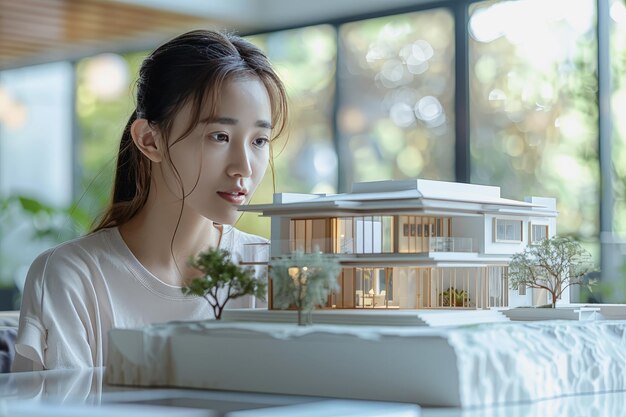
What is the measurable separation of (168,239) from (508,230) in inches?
35.0

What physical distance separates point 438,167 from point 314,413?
7256mm

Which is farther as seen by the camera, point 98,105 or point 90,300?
point 98,105

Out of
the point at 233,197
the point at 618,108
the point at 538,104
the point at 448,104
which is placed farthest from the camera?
the point at 448,104

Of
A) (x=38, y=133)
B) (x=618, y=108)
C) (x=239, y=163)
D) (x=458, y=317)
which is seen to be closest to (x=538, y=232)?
(x=458, y=317)

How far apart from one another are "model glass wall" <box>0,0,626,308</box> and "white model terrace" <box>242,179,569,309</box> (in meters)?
4.56

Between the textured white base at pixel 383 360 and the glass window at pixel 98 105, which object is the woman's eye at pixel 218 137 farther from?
the glass window at pixel 98 105

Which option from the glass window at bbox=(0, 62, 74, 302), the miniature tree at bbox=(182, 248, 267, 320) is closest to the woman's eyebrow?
the miniature tree at bbox=(182, 248, 267, 320)

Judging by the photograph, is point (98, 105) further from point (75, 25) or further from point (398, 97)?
point (398, 97)

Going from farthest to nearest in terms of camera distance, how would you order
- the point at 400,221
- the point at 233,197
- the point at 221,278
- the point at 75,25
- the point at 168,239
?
the point at 75,25 → the point at 168,239 → the point at 233,197 → the point at 400,221 → the point at 221,278

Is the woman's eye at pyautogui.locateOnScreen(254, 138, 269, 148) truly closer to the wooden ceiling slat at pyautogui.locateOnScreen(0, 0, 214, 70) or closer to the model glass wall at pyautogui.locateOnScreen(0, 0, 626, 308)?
the model glass wall at pyautogui.locateOnScreen(0, 0, 626, 308)

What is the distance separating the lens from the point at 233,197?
256cm

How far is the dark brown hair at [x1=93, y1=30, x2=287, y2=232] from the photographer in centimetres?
263

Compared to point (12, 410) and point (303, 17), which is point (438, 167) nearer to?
point (303, 17)

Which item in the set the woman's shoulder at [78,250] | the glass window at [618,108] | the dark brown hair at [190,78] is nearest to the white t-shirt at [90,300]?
the woman's shoulder at [78,250]
